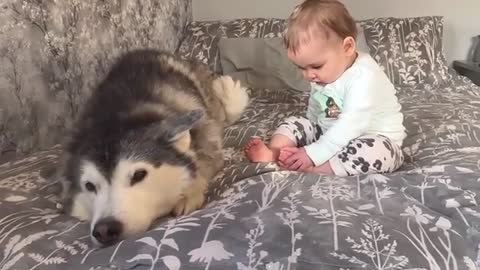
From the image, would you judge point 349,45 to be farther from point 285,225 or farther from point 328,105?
point 285,225

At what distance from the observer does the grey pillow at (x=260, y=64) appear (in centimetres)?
328

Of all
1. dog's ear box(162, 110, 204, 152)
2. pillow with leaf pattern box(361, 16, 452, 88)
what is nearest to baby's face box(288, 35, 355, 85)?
dog's ear box(162, 110, 204, 152)

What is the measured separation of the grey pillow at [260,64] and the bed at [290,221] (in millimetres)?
1133

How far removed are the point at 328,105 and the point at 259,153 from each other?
11.8 inches

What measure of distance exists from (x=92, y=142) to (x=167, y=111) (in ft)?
1.04

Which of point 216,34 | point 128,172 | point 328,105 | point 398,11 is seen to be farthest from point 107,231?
point 398,11

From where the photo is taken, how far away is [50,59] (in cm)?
235

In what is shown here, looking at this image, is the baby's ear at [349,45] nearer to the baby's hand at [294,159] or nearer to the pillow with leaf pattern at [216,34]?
the baby's hand at [294,159]

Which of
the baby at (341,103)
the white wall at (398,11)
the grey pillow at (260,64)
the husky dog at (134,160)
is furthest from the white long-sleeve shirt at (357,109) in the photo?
the white wall at (398,11)

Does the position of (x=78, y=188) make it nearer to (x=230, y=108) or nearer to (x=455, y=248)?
(x=455, y=248)

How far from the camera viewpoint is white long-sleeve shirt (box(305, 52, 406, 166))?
1875mm

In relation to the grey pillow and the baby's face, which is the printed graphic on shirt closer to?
the baby's face

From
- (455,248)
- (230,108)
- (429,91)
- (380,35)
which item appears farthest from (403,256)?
(380,35)

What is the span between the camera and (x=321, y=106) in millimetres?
2070
